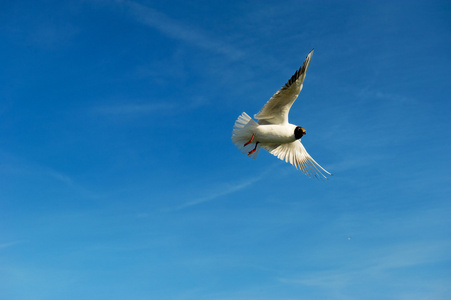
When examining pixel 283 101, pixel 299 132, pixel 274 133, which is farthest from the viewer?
pixel 299 132

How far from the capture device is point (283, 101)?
59.8ft

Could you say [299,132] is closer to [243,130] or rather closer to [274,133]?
[274,133]

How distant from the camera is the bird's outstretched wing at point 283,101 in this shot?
1712cm

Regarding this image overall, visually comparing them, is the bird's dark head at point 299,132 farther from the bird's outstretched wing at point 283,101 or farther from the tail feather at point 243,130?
the tail feather at point 243,130

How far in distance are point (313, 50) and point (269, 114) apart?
3.40m

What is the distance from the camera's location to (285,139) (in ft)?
63.0

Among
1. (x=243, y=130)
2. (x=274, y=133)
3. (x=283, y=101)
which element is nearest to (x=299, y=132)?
(x=274, y=133)

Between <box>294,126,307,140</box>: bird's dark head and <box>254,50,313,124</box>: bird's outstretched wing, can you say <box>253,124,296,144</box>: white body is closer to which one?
<box>294,126,307,140</box>: bird's dark head

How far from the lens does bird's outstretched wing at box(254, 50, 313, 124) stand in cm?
1712

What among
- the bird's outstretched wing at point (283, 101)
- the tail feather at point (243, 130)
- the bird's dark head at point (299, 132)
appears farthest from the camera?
the bird's dark head at point (299, 132)

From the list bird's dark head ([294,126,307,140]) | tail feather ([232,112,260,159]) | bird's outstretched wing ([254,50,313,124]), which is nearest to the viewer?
bird's outstretched wing ([254,50,313,124])

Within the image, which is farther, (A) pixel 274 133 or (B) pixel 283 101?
(A) pixel 274 133

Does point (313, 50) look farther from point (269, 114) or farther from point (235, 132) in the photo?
point (235, 132)

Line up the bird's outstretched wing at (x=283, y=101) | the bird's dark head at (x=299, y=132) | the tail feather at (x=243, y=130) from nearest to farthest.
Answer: the bird's outstretched wing at (x=283, y=101), the tail feather at (x=243, y=130), the bird's dark head at (x=299, y=132)
